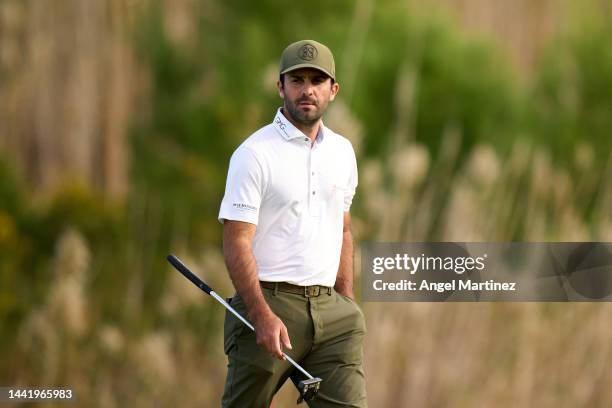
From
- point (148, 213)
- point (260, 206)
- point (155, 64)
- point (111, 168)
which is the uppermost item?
point (155, 64)

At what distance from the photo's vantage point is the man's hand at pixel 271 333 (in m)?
2.87

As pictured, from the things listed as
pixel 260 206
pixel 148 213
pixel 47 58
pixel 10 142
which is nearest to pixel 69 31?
pixel 47 58

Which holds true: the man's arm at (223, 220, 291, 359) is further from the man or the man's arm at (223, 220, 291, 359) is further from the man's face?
the man's face

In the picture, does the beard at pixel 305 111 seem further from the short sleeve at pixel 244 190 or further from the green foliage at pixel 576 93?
the green foliage at pixel 576 93

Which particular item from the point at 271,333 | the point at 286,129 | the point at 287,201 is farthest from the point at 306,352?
the point at 286,129

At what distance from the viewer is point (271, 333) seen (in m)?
2.87

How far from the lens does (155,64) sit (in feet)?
35.5

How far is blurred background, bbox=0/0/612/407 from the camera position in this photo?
5.78m

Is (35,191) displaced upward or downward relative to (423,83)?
downward

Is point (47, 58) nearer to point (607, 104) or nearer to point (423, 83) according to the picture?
point (423, 83)

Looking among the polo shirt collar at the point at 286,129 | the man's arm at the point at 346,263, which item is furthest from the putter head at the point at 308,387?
the polo shirt collar at the point at 286,129

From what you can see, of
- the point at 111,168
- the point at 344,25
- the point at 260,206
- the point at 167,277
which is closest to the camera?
the point at 260,206

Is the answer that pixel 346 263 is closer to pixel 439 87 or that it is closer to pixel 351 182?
pixel 351 182

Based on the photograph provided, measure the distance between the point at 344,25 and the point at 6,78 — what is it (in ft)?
9.02
